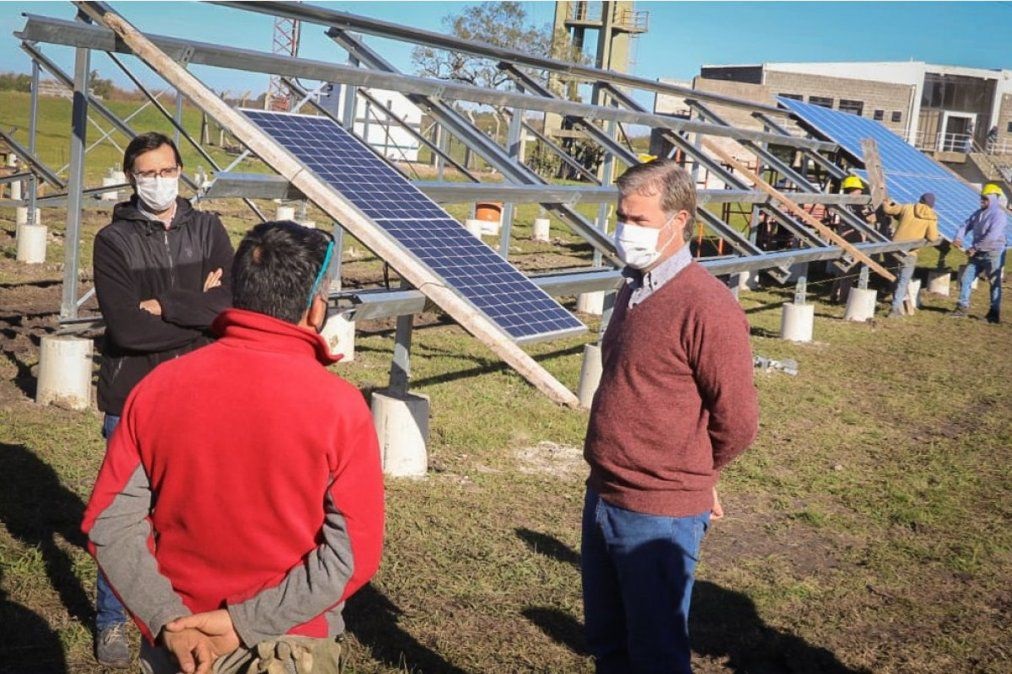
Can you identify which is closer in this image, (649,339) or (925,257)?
(649,339)

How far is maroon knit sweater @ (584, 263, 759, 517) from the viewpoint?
132 inches

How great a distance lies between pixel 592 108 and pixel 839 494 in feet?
16.7

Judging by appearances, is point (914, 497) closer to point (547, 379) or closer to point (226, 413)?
point (547, 379)

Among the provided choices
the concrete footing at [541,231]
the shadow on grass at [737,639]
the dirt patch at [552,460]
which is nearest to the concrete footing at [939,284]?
the concrete footing at [541,231]

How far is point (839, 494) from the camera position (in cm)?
768

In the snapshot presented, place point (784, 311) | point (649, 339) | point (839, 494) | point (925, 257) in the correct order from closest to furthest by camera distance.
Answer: point (649, 339), point (839, 494), point (784, 311), point (925, 257)

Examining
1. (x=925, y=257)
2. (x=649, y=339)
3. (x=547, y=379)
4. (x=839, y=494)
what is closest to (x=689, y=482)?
(x=649, y=339)

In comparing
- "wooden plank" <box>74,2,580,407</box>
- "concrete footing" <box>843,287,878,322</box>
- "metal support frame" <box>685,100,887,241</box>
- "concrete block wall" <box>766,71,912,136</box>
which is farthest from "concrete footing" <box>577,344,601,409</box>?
"concrete block wall" <box>766,71,912,136</box>

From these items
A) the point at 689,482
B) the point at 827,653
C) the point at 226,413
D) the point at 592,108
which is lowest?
the point at 827,653

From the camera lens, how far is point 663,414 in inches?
135

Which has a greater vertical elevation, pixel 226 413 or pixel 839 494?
pixel 226 413

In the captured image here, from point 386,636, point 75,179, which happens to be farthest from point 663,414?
point 75,179

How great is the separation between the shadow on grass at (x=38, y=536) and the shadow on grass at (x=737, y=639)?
6.61ft

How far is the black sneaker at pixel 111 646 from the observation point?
432 centimetres
